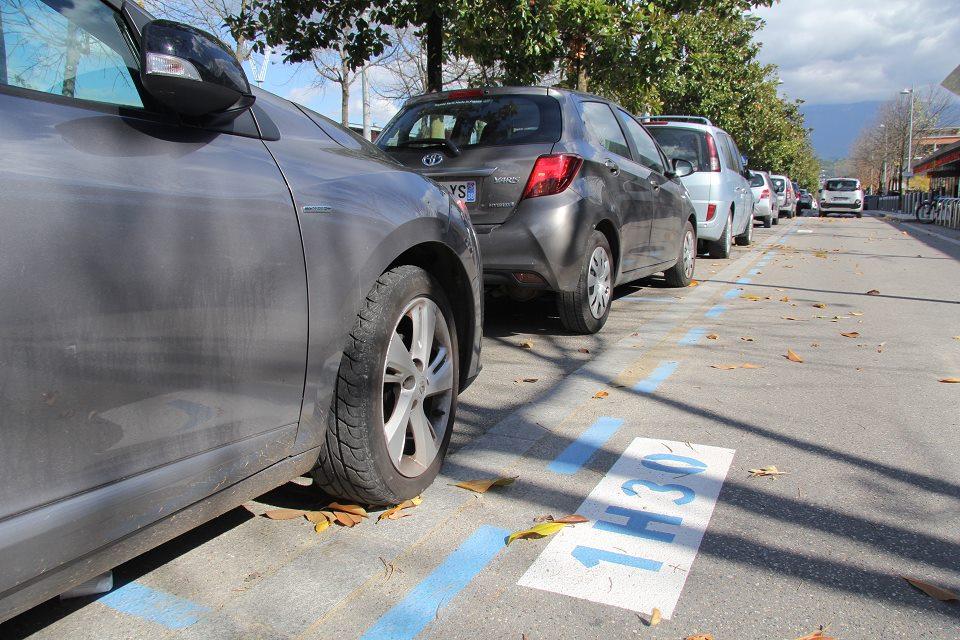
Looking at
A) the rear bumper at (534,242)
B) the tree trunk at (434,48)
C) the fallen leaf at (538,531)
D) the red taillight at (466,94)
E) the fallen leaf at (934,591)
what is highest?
the tree trunk at (434,48)

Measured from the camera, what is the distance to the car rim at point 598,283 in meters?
6.02

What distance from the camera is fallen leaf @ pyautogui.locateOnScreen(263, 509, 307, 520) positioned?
2943 millimetres

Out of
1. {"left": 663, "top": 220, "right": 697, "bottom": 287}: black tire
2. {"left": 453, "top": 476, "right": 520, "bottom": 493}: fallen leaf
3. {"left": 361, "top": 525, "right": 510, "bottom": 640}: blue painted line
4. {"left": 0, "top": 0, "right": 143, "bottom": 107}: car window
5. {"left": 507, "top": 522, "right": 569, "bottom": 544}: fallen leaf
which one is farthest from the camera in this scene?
{"left": 663, "top": 220, "right": 697, "bottom": 287}: black tire

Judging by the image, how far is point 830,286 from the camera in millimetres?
9766

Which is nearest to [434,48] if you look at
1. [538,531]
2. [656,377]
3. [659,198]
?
[659,198]

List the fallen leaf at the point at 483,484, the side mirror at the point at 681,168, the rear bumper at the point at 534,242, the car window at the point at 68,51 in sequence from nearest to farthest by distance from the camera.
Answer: the car window at the point at 68,51, the fallen leaf at the point at 483,484, the rear bumper at the point at 534,242, the side mirror at the point at 681,168

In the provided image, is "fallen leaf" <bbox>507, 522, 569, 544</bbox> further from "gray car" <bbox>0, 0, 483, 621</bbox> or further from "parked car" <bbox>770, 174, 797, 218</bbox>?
"parked car" <bbox>770, 174, 797, 218</bbox>

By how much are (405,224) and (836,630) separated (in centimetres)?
184

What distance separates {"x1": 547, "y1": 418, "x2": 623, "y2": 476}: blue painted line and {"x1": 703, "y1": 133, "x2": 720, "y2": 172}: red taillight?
7.99 m

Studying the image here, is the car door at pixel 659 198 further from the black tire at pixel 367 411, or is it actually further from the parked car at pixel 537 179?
the black tire at pixel 367 411

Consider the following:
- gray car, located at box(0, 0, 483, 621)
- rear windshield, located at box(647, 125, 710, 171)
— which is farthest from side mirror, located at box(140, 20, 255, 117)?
rear windshield, located at box(647, 125, 710, 171)

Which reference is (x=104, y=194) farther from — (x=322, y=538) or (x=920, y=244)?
(x=920, y=244)

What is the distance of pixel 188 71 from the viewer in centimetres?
204

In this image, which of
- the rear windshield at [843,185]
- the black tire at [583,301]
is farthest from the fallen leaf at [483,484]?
the rear windshield at [843,185]
